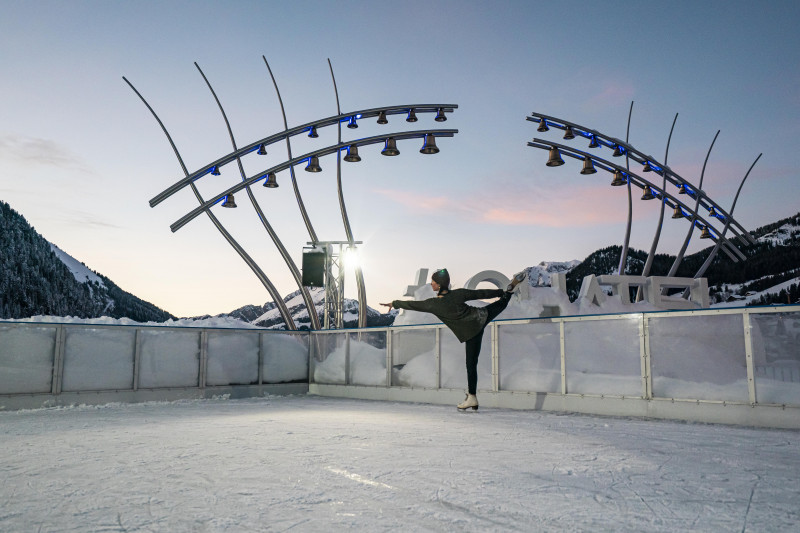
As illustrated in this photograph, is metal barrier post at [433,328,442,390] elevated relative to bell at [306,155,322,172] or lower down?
lower down

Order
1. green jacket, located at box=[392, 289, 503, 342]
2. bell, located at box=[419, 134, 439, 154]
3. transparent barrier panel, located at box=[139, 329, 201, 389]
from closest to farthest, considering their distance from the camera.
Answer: green jacket, located at box=[392, 289, 503, 342], transparent barrier panel, located at box=[139, 329, 201, 389], bell, located at box=[419, 134, 439, 154]

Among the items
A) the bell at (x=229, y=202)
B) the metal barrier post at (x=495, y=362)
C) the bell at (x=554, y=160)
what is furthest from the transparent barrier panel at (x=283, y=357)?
the bell at (x=554, y=160)

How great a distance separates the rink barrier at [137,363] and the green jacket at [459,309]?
7056 millimetres

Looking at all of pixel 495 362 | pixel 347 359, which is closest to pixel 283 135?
pixel 347 359

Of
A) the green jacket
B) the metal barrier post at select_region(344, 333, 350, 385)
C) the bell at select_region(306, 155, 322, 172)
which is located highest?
the bell at select_region(306, 155, 322, 172)

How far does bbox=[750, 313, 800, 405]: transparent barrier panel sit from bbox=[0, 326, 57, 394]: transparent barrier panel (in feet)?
39.7

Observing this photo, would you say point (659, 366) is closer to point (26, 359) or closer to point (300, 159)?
point (26, 359)

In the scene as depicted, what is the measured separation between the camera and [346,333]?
14922 millimetres

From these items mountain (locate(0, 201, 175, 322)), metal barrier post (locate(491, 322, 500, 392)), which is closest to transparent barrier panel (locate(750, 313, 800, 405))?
metal barrier post (locate(491, 322, 500, 392))

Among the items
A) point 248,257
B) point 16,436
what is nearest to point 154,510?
point 16,436

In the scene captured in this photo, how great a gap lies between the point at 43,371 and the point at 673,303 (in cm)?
2462

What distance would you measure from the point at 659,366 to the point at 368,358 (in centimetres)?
709

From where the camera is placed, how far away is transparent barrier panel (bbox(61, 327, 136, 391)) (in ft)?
39.5

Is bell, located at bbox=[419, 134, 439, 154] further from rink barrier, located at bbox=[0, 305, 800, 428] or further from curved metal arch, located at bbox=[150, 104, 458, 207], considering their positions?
rink barrier, located at bbox=[0, 305, 800, 428]
